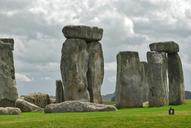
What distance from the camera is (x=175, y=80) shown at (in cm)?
3956

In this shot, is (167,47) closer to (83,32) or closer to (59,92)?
(83,32)

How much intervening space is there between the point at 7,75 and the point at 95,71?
22.8ft

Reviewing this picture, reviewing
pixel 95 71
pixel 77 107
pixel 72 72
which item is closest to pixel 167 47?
pixel 95 71

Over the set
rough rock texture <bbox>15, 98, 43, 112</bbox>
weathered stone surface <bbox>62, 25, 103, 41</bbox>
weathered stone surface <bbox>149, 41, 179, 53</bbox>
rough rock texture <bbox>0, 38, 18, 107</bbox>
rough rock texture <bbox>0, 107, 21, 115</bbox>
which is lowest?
rough rock texture <bbox>0, 107, 21, 115</bbox>

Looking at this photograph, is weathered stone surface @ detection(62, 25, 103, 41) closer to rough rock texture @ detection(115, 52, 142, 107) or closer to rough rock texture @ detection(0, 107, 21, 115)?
rough rock texture @ detection(115, 52, 142, 107)

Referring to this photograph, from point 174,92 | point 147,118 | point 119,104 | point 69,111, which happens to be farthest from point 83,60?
point 147,118

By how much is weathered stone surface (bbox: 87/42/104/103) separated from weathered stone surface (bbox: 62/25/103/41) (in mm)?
717

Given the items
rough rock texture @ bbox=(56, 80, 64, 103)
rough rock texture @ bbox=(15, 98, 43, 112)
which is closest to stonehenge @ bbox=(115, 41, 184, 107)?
rough rock texture @ bbox=(56, 80, 64, 103)

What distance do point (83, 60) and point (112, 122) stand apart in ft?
53.3

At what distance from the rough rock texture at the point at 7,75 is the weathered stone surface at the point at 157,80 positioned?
9.22 m

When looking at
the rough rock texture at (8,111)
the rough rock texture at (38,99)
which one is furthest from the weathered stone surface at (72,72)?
the rough rock texture at (8,111)

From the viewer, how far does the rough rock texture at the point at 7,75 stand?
34.0 metres

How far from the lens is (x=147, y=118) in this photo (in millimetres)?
22891

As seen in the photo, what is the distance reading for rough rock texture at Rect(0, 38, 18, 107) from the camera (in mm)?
34000
